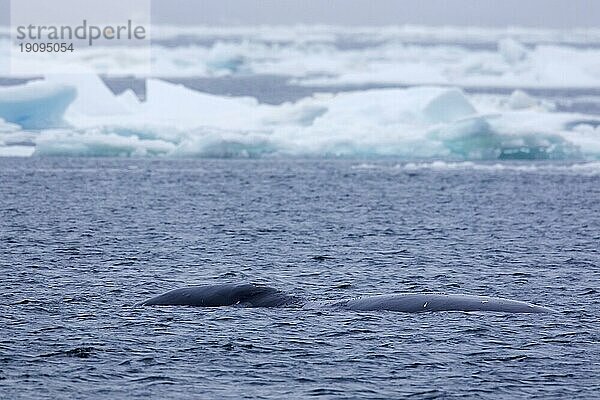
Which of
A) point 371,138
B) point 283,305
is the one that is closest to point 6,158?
point 371,138

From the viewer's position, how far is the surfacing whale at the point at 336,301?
80.5ft

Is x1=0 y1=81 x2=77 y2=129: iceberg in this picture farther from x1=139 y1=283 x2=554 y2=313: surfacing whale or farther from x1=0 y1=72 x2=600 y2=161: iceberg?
x1=139 y1=283 x2=554 y2=313: surfacing whale

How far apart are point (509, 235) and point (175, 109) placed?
29.3 metres

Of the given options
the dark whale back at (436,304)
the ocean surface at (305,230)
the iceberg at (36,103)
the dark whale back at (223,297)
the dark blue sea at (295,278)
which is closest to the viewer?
the dark blue sea at (295,278)

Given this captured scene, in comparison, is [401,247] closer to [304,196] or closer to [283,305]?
[283,305]

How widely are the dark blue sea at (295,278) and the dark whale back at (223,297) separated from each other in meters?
0.51

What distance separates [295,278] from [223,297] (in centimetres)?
438

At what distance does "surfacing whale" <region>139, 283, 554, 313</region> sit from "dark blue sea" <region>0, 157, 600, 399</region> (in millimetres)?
480

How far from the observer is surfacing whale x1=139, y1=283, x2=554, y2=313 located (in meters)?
24.5

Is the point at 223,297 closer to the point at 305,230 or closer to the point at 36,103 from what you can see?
the point at 305,230

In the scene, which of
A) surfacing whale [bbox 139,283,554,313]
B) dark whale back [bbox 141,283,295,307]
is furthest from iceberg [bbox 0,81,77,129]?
surfacing whale [bbox 139,283,554,313]

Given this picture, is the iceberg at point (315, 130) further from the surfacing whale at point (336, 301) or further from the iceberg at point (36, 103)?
the surfacing whale at point (336, 301)

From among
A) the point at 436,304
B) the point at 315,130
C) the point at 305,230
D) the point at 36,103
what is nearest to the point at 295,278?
the point at 436,304

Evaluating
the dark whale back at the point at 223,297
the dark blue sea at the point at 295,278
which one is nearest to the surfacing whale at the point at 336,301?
the dark whale back at the point at 223,297
